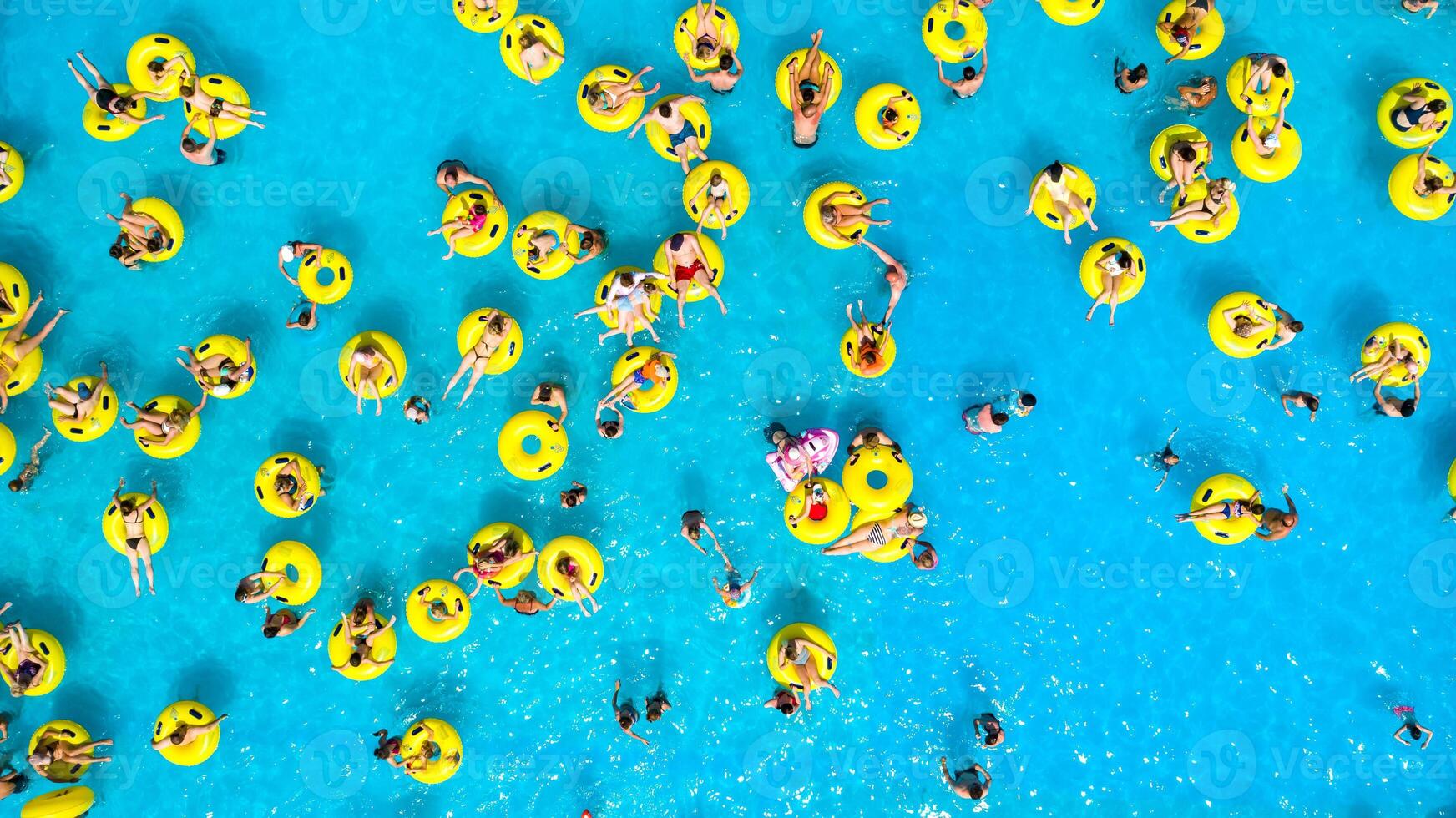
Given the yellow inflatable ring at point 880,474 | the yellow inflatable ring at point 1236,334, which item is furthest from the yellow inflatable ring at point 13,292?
the yellow inflatable ring at point 1236,334

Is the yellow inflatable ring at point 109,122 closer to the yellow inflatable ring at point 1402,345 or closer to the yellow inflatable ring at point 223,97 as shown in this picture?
the yellow inflatable ring at point 223,97

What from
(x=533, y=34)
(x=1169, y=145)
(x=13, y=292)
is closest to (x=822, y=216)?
(x=533, y=34)

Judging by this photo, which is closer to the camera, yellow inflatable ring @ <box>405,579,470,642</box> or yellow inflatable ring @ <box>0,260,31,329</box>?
yellow inflatable ring @ <box>0,260,31,329</box>

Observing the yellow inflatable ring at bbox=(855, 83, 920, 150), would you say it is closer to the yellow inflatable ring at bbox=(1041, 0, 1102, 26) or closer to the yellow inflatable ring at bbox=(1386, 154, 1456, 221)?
the yellow inflatable ring at bbox=(1041, 0, 1102, 26)

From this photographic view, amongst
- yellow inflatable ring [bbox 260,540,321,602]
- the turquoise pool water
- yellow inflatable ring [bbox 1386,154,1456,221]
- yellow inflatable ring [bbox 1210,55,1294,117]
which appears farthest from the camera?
the turquoise pool water

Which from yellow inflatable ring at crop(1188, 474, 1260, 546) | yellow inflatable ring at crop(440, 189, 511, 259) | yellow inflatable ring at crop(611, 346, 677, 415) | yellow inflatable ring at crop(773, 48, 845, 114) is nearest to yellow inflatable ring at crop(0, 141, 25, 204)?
yellow inflatable ring at crop(440, 189, 511, 259)

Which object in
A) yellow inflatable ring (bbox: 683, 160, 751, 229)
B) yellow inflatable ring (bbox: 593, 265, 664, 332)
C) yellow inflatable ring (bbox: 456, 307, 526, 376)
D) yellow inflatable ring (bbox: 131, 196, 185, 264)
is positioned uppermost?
yellow inflatable ring (bbox: 683, 160, 751, 229)
